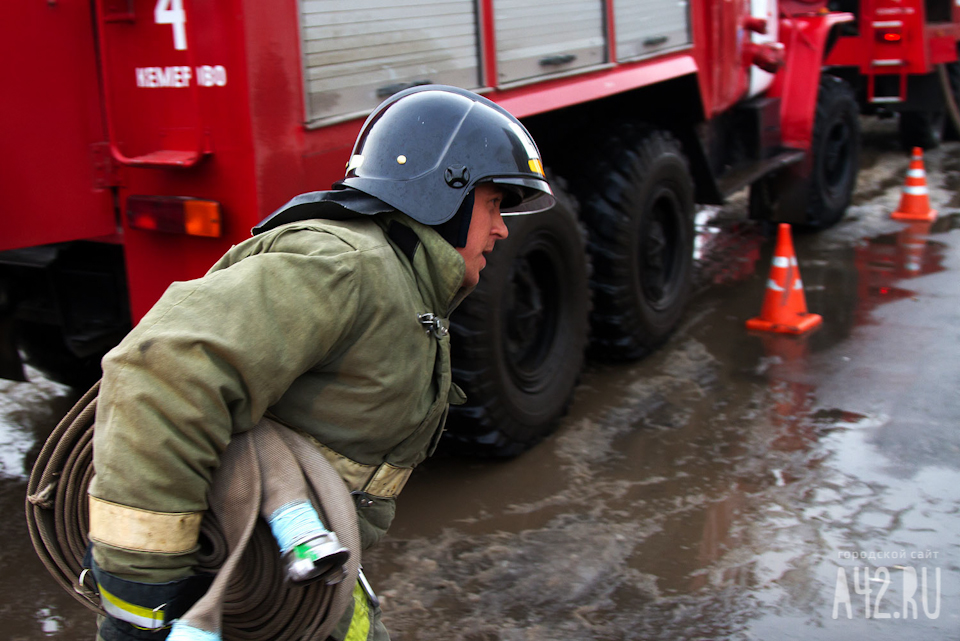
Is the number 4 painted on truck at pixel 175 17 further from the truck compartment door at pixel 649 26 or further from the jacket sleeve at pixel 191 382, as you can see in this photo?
the truck compartment door at pixel 649 26

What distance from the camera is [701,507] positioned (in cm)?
355

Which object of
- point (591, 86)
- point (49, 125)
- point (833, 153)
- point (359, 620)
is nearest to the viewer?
point (359, 620)

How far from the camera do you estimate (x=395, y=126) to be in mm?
1847

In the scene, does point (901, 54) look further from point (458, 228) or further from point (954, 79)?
point (458, 228)

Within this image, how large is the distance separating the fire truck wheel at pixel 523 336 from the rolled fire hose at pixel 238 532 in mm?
1942

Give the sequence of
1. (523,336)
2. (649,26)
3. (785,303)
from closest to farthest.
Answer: (523,336)
(649,26)
(785,303)

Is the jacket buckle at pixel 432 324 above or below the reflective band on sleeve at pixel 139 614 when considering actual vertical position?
above

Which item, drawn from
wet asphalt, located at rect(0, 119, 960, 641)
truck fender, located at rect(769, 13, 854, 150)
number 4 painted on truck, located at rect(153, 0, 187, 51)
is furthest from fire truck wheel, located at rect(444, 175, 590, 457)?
truck fender, located at rect(769, 13, 854, 150)

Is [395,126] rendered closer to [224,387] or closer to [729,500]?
[224,387]

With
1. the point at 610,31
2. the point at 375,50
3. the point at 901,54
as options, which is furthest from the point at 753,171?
the point at 901,54

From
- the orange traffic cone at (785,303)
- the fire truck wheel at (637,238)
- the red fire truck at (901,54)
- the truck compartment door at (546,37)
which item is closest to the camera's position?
the truck compartment door at (546,37)

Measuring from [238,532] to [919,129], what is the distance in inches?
412

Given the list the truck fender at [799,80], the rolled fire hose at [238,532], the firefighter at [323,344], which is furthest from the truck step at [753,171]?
the rolled fire hose at [238,532]

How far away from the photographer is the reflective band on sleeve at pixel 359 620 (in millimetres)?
1849
